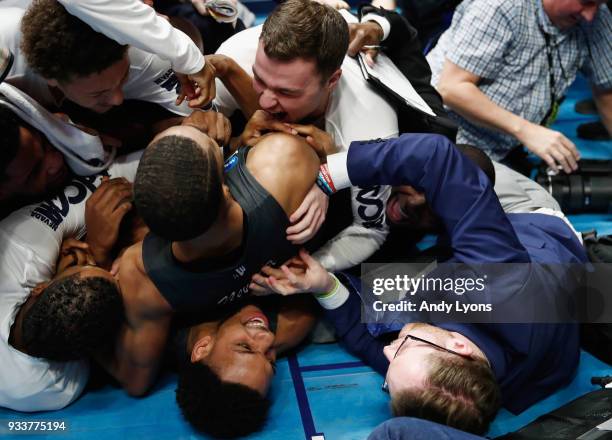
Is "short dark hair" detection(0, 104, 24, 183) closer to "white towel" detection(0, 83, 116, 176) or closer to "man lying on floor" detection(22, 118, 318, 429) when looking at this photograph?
"white towel" detection(0, 83, 116, 176)

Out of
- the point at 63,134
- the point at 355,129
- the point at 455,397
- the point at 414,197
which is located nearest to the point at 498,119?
the point at 414,197

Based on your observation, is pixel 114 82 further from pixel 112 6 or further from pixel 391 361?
pixel 391 361

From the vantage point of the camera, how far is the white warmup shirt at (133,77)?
174cm

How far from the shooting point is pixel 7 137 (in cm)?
170

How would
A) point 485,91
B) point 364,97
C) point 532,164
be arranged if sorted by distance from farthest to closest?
point 532,164, point 485,91, point 364,97

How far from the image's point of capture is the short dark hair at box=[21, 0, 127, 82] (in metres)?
1.62

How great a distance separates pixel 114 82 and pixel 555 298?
4.26 feet

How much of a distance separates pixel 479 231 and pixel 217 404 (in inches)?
31.3

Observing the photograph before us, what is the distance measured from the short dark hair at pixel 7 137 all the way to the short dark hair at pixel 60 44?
140 mm

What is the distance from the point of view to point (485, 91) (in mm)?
2711

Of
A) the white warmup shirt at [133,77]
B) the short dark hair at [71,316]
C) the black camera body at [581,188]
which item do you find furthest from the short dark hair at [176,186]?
the black camera body at [581,188]

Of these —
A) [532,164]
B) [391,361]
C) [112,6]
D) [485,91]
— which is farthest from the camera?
[532,164]

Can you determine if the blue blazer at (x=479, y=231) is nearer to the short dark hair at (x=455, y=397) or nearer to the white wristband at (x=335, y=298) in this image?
the short dark hair at (x=455, y=397)

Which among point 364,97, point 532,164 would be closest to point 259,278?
point 364,97
